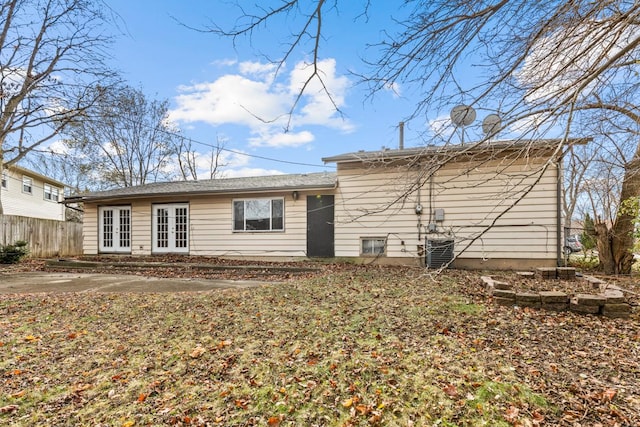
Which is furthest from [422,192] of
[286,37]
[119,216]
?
[119,216]

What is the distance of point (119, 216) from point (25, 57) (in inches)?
220

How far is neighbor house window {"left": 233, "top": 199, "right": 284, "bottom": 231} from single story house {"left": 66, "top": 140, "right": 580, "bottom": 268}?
3cm

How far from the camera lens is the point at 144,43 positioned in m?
4.59

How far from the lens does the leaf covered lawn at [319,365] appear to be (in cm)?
216

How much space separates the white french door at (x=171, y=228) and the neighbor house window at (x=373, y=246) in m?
6.13

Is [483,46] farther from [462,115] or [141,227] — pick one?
[141,227]

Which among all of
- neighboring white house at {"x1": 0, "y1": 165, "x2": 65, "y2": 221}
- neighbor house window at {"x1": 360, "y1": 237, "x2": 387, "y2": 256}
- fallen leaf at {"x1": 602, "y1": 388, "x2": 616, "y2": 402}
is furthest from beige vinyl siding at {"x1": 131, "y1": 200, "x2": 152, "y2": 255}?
fallen leaf at {"x1": 602, "y1": 388, "x2": 616, "y2": 402}

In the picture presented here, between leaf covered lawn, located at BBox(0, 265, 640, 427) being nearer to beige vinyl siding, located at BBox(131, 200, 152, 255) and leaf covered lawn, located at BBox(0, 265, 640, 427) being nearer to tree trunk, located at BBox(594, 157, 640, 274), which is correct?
tree trunk, located at BBox(594, 157, 640, 274)

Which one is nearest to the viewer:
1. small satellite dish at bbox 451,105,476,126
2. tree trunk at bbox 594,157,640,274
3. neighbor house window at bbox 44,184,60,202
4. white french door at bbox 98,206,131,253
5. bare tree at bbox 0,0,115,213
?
small satellite dish at bbox 451,105,476,126

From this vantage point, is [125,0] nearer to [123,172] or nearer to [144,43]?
[144,43]

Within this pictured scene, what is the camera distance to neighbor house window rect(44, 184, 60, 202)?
827 inches

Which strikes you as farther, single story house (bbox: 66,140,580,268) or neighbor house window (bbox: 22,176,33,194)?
neighbor house window (bbox: 22,176,33,194)

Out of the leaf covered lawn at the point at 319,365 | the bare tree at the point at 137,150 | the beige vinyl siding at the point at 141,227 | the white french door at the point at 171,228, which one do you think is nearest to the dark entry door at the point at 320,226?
the white french door at the point at 171,228

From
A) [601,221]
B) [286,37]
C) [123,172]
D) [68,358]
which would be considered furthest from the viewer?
[123,172]
